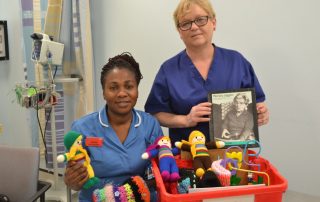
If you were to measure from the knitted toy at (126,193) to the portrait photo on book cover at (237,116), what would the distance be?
34 cm

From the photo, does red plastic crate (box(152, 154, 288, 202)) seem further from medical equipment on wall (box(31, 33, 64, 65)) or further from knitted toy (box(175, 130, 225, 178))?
medical equipment on wall (box(31, 33, 64, 65))

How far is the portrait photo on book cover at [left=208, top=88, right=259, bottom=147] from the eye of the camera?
1.22 m

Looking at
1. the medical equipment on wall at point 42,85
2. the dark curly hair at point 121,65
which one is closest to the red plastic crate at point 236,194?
the dark curly hair at point 121,65

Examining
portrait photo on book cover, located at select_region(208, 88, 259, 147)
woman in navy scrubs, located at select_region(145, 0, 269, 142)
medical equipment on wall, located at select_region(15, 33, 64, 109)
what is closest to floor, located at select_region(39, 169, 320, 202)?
medical equipment on wall, located at select_region(15, 33, 64, 109)

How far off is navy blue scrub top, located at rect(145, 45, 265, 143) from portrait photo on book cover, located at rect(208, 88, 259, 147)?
0.13 meters

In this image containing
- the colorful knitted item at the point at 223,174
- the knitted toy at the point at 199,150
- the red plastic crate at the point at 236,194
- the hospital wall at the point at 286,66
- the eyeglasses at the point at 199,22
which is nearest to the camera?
the red plastic crate at the point at 236,194

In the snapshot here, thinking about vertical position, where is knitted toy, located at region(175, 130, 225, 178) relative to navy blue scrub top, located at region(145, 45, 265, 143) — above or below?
below

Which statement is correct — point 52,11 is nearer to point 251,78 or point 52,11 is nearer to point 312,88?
point 251,78

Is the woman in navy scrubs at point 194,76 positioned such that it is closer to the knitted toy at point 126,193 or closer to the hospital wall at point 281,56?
the knitted toy at point 126,193

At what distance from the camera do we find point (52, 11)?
2.40 meters

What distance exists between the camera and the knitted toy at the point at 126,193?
3.49 ft

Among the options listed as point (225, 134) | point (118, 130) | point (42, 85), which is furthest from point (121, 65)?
point (42, 85)

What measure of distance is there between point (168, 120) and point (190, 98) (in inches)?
5.4

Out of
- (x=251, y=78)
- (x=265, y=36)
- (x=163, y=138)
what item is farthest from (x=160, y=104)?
(x=265, y=36)
